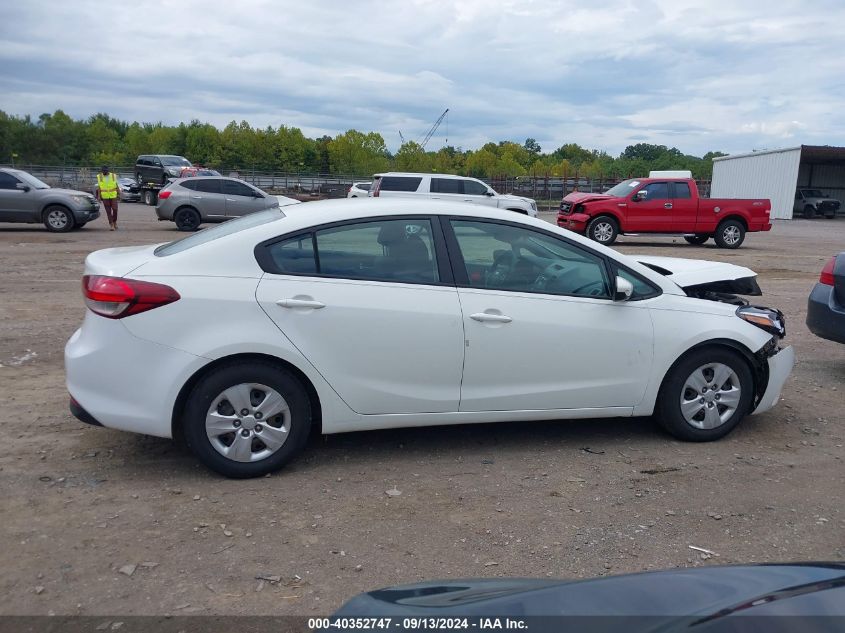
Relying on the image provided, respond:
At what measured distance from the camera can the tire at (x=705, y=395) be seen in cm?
488

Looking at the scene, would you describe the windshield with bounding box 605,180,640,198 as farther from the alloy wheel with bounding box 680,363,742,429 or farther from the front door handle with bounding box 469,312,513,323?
the front door handle with bounding box 469,312,513,323

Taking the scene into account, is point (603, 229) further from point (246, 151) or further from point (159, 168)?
point (246, 151)

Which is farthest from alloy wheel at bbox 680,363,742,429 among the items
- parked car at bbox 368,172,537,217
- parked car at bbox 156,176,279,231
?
parked car at bbox 156,176,279,231

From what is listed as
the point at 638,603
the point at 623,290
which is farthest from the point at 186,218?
the point at 638,603

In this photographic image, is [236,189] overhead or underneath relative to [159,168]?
underneath

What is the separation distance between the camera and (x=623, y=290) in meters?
4.66

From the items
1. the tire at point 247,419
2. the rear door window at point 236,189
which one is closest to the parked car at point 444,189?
the rear door window at point 236,189

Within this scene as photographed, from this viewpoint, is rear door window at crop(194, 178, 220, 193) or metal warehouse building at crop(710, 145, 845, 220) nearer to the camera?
rear door window at crop(194, 178, 220, 193)

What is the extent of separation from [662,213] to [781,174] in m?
27.5

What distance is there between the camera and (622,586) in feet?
6.28

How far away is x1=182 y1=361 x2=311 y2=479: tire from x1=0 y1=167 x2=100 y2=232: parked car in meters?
17.1

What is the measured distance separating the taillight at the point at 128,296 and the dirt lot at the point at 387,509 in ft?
3.23

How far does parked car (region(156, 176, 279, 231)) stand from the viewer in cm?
2073

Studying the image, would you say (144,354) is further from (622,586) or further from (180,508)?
(622,586)
